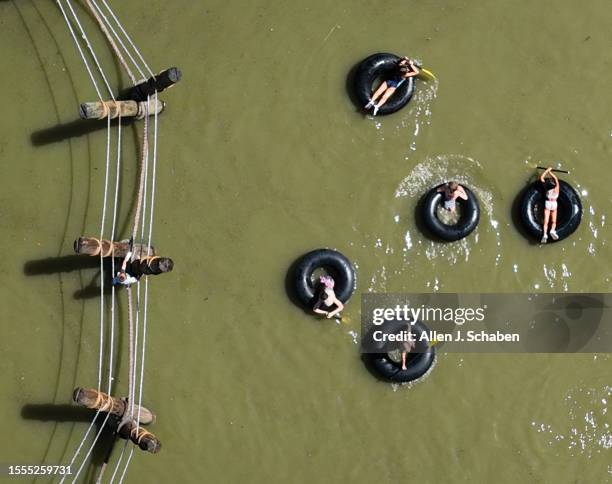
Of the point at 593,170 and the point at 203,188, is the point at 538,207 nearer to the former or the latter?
the point at 593,170

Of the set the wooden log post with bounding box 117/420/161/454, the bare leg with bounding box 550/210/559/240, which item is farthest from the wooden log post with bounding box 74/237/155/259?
the bare leg with bounding box 550/210/559/240

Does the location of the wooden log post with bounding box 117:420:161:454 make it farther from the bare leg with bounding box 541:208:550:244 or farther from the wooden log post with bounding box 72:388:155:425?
the bare leg with bounding box 541:208:550:244

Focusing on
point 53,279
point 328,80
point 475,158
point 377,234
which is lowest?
point 53,279

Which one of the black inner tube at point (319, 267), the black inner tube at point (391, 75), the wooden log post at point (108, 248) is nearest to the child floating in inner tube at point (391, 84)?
the black inner tube at point (391, 75)

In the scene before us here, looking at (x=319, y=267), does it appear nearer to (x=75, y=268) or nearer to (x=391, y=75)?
(x=391, y=75)

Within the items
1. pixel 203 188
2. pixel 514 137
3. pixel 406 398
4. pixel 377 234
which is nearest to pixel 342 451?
pixel 406 398
